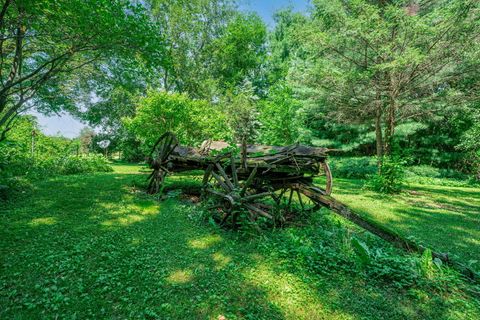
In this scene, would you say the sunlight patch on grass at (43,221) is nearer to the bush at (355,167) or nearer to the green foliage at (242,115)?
the bush at (355,167)

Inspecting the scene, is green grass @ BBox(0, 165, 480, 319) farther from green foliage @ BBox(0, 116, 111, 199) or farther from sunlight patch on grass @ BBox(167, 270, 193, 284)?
green foliage @ BBox(0, 116, 111, 199)

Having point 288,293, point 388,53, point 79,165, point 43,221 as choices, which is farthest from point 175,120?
point 288,293

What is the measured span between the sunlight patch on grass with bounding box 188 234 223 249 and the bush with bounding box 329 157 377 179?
45.3 ft

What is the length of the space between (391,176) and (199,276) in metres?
8.34

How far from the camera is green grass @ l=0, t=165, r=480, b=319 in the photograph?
2.40m

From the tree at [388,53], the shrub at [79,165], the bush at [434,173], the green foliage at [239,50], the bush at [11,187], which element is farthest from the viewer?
the green foliage at [239,50]

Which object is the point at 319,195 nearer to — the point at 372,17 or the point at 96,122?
the point at 372,17

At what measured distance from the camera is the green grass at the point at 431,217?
4.34 meters

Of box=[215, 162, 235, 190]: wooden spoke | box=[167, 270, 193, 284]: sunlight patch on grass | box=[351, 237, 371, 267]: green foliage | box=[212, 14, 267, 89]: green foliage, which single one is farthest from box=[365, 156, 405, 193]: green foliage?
box=[212, 14, 267, 89]: green foliage

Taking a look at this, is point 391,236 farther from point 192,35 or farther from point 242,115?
point 192,35

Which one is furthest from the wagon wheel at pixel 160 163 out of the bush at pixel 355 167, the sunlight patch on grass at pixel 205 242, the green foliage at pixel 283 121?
the bush at pixel 355 167

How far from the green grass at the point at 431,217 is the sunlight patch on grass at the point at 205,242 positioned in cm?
373

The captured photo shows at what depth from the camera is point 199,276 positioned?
2984 millimetres

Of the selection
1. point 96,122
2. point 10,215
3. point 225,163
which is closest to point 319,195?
point 225,163
